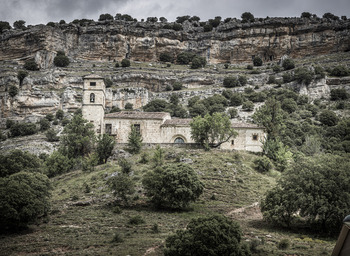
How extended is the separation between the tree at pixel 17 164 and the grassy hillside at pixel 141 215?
120 inches

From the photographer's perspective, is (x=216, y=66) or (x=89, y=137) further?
(x=216, y=66)

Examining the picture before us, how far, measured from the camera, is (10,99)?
7656 centimetres

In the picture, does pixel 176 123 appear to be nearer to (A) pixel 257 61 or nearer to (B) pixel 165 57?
(A) pixel 257 61

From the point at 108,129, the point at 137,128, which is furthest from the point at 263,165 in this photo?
the point at 108,129

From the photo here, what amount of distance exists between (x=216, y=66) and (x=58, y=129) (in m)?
49.3

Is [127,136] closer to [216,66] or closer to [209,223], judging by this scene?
[209,223]

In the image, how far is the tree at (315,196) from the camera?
25.8 metres

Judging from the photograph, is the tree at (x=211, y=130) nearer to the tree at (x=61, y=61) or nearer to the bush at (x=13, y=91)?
the bush at (x=13, y=91)

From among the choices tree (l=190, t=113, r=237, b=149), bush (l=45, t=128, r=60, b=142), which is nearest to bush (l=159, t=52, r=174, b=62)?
bush (l=45, t=128, r=60, b=142)

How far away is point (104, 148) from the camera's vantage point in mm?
44188

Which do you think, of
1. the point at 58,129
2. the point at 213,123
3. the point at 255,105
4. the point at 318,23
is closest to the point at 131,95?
the point at 58,129

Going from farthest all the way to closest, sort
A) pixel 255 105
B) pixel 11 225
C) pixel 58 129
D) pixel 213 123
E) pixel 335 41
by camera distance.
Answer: pixel 335 41 < pixel 255 105 < pixel 58 129 < pixel 213 123 < pixel 11 225

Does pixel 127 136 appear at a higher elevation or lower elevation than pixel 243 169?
higher

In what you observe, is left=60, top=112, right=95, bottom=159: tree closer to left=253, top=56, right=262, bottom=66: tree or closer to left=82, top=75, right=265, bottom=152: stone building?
left=82, top=75, right=265, bottom=152: stone building
